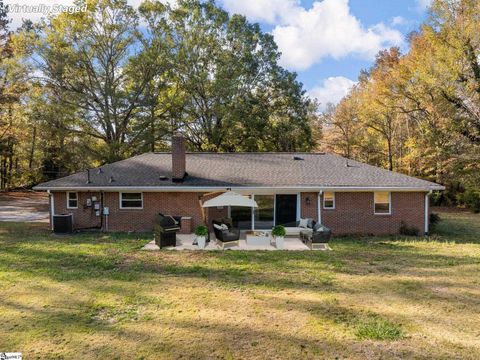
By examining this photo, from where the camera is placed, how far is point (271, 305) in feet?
22.5

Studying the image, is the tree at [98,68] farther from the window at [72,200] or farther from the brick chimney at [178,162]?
the brick chimney at [178,162]

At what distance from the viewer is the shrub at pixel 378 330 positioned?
555 centimetres

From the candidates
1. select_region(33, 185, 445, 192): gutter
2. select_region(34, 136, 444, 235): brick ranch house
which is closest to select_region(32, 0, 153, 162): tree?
select_region(34, 136, 444, 235): brick ranch house

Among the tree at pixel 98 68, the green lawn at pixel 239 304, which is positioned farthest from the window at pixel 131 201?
the tree at pixel 98 68

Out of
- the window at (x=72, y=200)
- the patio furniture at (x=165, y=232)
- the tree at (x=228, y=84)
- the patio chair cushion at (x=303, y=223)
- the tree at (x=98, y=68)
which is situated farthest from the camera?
the tree at (x=228, y=84)

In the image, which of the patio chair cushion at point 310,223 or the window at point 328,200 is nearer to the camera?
the patio chair cushion at point 310,223

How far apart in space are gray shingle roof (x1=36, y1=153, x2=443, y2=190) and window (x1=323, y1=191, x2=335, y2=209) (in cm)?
59

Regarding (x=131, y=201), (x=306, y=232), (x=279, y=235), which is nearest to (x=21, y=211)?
(x=131, y=201)

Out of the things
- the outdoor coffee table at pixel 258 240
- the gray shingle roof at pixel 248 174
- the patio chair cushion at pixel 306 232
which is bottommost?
the outdoor coffee table at pixel 258 240

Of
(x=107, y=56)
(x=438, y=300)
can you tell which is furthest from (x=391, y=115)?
(x=438, y=300)

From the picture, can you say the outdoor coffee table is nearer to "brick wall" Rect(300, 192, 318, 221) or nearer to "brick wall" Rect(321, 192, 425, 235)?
"brick wall" Rect(300, 192, 318, 221)

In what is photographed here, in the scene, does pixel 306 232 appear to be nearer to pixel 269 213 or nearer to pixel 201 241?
pixel 269 213

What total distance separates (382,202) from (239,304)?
36.3 ft

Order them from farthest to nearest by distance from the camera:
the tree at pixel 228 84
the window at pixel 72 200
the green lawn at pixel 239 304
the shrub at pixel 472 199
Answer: the tree at pixel 228 84 → the shrub at pixel 472 199 → the window at pixel 72 200 → the green lawn at pixel 239 304
